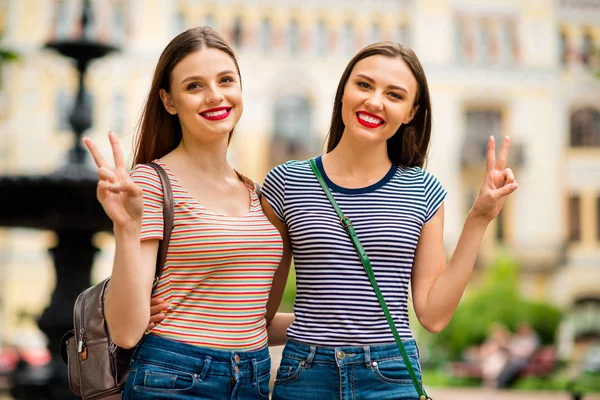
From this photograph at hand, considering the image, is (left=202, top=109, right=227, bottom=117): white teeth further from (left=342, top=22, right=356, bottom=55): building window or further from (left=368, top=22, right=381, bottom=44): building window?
(left=368, top=22, right=381, bottom=44): building window

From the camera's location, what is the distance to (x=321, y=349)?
9.52ft

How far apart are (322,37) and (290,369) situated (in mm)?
30021

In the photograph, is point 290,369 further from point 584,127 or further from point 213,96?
point 584,127

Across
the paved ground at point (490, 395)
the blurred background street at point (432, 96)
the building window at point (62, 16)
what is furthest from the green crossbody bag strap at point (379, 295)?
the building window at point (62, 16)

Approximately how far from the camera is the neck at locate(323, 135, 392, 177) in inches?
122

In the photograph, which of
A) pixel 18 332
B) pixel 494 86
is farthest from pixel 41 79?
pixel 494 86

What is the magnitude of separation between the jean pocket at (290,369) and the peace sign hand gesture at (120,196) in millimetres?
639

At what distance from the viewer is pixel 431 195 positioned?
3096mm

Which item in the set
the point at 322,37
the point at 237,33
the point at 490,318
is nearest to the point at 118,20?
the point at 237,33

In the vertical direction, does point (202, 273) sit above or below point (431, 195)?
below

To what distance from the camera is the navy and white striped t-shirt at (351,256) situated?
2.91m

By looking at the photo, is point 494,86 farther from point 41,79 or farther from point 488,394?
point 488,394

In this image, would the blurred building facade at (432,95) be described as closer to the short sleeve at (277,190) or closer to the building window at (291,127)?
the building window at (291,127)

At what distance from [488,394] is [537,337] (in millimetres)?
6947
